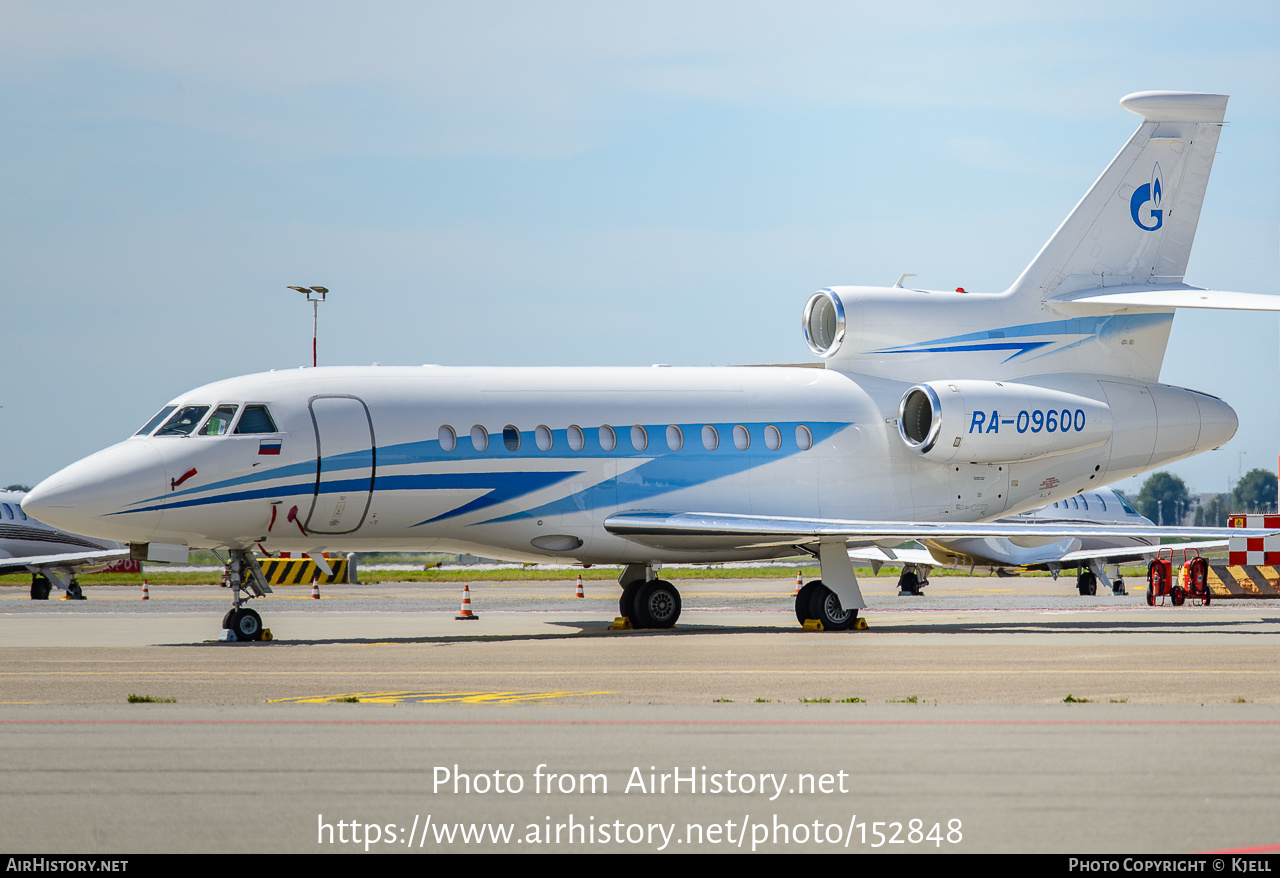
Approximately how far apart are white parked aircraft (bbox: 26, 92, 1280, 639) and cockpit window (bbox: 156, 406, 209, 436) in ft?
0.08

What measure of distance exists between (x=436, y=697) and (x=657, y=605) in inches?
491

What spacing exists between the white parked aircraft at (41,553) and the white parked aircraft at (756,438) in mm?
19122

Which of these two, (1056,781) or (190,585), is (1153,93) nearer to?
(1056,781)

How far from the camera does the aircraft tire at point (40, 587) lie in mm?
41562

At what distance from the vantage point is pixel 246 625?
2031 cm

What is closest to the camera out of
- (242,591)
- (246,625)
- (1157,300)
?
(246,625)

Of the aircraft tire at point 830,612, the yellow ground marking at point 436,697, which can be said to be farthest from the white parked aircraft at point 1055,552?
the yellow ground marking at point 436,697

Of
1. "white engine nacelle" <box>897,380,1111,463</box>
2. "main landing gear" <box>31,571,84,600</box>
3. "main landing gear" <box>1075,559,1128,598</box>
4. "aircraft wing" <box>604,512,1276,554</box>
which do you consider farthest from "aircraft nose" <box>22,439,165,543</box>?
"main landing gear" <box>1075,559,1128,598</box>

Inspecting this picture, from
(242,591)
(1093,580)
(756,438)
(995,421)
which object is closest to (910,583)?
(1093,580)

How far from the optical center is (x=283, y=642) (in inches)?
792

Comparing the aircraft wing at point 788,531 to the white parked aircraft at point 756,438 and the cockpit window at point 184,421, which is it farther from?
the cockpit window at point 184,421

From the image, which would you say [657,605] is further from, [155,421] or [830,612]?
[155,421]

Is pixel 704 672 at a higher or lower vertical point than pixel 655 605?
lower
